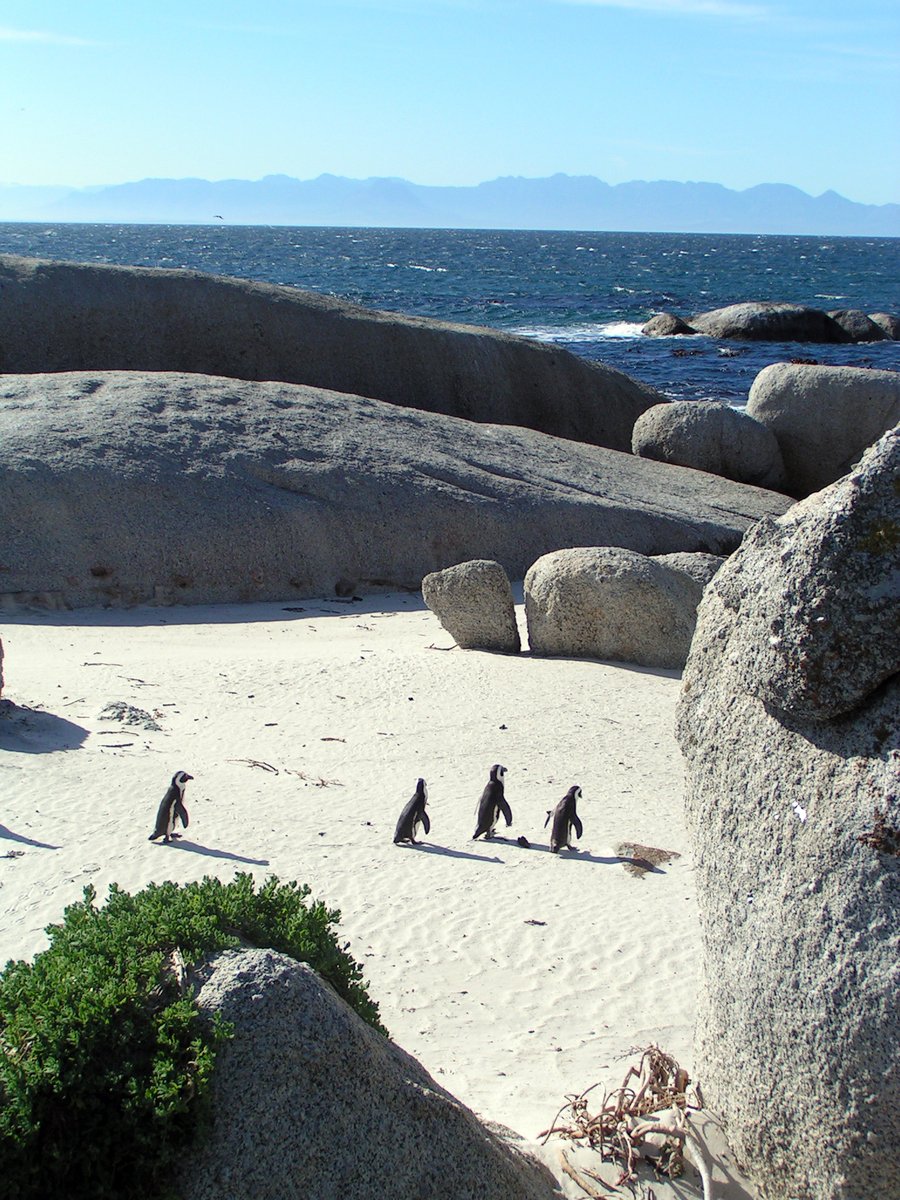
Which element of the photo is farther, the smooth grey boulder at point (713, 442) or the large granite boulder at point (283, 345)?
the smooth grey boulder at point (713, 442)

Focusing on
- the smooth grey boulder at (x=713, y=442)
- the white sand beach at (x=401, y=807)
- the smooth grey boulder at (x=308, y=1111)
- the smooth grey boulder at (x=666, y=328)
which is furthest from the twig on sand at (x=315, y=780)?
the smooth grey boulder at (x=666, y=328)

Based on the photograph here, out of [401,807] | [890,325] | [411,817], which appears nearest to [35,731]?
[401,807]

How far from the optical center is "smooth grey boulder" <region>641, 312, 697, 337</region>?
48.1 meters

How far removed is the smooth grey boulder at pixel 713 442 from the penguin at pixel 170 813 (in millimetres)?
13778

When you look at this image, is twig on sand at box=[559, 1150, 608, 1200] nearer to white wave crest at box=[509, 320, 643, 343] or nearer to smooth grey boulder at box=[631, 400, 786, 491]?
smooth grey boulder at box=[631, 400, 786, 491]

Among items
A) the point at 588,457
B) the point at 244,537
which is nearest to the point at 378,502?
the point at 244,537

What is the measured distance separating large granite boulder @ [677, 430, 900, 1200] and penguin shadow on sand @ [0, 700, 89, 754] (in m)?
6.04

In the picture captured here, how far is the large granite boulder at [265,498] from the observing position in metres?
13.3

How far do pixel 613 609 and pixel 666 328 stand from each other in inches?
1512

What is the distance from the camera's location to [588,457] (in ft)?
58.5

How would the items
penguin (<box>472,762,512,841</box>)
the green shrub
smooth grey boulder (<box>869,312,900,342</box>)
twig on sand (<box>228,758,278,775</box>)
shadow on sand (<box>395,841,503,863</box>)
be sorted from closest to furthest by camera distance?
the green shrub → shadow on sand (<box>395,841,503,863</box>) → penguin (<box>472,762,512,841</box>) → twig on sand (<box>228,758,278,775</box>) → smooth grey boulder (<box>869,312,900,342</box>)

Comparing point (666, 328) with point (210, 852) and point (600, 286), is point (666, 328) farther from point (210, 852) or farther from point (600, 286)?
point (210, 852)

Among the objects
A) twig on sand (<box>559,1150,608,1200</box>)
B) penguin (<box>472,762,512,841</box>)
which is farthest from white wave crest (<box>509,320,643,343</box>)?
twig on sand (<box>559,1150,608,1200</box>)

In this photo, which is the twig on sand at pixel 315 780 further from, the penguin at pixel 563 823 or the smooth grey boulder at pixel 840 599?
the smooth grey boulder at pixel 840 599
